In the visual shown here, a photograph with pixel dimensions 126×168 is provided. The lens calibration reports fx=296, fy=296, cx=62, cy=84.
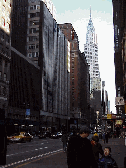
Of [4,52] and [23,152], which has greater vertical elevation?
[4,52]

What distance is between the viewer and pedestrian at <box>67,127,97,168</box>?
6746mm

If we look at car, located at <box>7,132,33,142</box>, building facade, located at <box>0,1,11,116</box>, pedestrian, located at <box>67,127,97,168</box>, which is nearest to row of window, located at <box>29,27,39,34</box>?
building facade, located at <box>0,1,11,116</box>

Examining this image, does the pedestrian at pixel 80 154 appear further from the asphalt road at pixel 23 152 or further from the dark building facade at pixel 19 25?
the dark building facade at pixel 19 25

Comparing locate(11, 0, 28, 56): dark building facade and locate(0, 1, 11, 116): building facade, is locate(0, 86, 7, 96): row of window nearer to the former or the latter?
locate(0, 1, 11, 116): building facade

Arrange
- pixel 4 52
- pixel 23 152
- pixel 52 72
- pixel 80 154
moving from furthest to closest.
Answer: pixel 52 72, pixel 4 52, pixel 23 152, pixel 80 154

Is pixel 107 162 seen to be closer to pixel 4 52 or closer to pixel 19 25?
pixel 4 52

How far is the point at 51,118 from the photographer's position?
12438cm

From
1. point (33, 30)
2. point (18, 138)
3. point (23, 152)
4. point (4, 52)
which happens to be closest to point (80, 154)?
point (23, 152)

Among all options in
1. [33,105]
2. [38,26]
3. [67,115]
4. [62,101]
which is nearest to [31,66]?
[33,105]

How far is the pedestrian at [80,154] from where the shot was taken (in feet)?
22.1

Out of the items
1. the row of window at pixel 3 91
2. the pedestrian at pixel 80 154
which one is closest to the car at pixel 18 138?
the row of window at pixel 3 91

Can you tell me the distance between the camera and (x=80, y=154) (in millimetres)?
6793

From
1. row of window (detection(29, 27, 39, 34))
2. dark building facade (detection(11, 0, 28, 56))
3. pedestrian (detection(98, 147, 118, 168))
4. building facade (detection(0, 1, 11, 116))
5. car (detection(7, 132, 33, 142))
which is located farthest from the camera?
row of window (detection(29, 27, 39, 34))

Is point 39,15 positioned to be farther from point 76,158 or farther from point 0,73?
point 76,158
